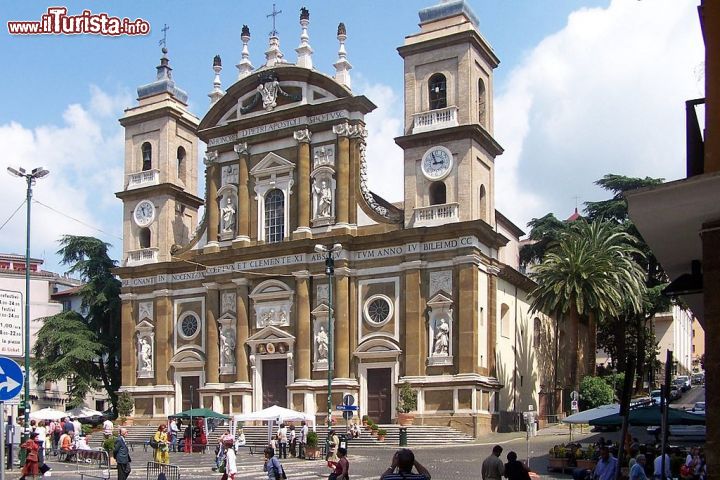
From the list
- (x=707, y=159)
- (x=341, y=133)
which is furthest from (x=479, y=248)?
(x=707, y=159)

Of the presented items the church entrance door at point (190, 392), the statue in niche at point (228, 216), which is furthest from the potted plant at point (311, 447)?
the statue in niche at point (228, 216)

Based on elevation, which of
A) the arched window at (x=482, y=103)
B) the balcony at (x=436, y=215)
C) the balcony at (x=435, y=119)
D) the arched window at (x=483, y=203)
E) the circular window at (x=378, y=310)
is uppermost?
the arched window at (x=482, y=103)

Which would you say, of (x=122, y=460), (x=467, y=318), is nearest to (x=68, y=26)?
(x=122, y=460)

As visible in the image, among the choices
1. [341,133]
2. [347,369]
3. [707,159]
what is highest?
[341,133]

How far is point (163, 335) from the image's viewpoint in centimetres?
5572

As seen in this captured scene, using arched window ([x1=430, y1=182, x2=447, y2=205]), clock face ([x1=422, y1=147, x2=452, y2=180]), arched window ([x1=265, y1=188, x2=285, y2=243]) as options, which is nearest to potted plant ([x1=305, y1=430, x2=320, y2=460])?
arched window ([x1=430, y1=182, x2=447, y2=205])

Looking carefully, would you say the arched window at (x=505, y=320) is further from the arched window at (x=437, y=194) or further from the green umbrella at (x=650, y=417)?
the green umbrella at (x=650, y=417)

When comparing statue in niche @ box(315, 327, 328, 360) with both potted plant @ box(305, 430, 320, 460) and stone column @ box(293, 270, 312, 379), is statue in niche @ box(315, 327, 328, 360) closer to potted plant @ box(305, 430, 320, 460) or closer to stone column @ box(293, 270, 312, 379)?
stone column @ box(293, 270, 312, 379)

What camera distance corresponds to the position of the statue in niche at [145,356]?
56.1 m

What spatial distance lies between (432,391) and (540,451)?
9.09m

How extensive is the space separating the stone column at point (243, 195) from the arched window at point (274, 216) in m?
1.09

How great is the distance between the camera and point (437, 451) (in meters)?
38.9

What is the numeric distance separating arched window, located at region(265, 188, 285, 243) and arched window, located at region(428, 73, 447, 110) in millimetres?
9727

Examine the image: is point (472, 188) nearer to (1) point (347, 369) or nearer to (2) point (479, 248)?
(2) point (479, 248)
